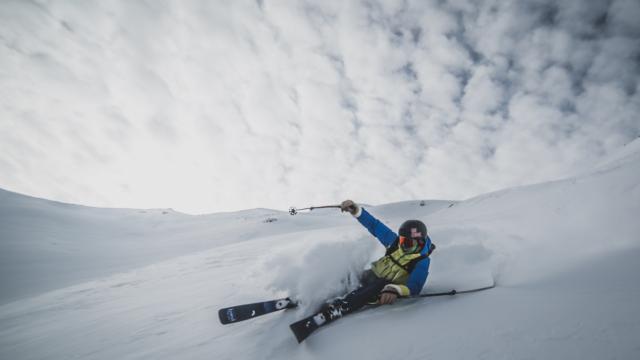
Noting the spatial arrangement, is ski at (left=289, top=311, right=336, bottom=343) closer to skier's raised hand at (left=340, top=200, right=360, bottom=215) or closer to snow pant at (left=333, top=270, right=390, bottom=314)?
snow pant at (left=333, top=270, right=390, bottom=314)

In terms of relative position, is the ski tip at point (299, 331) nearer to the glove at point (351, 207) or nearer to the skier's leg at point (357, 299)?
the skier's leg at point (357, 299)

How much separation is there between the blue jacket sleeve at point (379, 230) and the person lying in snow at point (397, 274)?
563 mm

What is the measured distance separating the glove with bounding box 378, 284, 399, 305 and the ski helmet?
30.8 inches

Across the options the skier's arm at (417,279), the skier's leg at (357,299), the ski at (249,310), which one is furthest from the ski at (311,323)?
the ski at (249,310)

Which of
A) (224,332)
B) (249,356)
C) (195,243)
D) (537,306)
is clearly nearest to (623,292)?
(537,306)

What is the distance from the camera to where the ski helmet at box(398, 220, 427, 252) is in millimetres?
3641

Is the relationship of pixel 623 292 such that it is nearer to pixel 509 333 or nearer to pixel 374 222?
pixel 509 333

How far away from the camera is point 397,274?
3693mm

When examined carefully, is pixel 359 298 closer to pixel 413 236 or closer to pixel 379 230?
pixel 413 236

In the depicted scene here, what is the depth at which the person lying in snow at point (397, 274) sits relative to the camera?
306cm

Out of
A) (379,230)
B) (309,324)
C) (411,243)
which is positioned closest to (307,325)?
(309,324)

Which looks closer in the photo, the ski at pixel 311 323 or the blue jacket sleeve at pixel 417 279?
the ski at pixel 311 323

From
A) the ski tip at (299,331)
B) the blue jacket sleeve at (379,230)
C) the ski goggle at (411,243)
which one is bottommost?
the ski tip at (299,331)

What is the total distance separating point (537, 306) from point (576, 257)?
2163 mm
